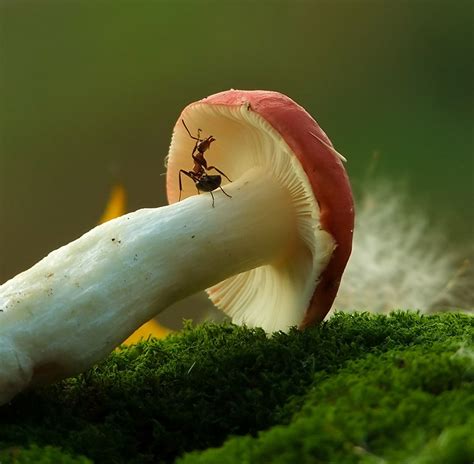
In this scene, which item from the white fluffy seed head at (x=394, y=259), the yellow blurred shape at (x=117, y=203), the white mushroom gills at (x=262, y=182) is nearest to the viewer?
the white mushroom gills at (x=262, y=182)

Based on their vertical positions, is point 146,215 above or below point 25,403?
above

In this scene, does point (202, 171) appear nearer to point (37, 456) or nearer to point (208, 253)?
point (208, 253)

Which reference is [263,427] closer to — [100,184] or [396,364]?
[396,364]

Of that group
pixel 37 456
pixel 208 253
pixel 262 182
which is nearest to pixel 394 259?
pixel 262 182

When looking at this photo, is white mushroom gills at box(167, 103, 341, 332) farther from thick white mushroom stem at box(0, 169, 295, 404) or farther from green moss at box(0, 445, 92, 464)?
green moss at box(0, 445, 92, 464)

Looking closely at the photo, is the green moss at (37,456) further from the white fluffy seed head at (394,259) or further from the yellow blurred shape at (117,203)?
the yellow blurred shape at (117,203)

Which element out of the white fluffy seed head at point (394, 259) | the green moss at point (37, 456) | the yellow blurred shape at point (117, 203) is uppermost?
the yellow blurred shape at point (117, 203)

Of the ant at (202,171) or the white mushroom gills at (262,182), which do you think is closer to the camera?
the white mushroom gills at (262,182)

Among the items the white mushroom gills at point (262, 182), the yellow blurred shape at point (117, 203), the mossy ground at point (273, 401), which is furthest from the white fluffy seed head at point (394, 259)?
the yellow blurred shape at point (117, 203)

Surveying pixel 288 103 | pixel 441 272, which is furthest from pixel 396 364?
pixel 441 272
